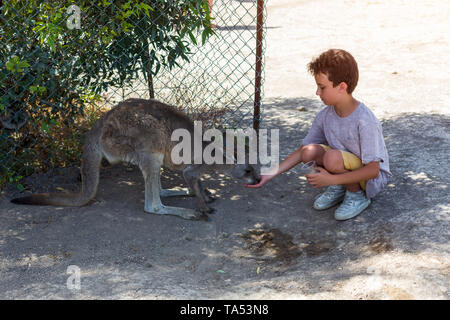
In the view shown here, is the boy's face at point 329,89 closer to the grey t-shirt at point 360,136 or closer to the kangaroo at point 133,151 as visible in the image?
the grey t-shirt at point 360,136

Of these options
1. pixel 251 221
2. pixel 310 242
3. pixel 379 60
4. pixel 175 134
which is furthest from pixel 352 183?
pixel 379 60

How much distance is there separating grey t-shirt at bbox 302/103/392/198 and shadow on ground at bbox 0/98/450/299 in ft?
0.81

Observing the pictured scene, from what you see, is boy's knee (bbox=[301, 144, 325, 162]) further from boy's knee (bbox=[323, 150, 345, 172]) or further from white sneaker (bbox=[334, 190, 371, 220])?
white sneaker (bbox=[334, 190, 371, 220])

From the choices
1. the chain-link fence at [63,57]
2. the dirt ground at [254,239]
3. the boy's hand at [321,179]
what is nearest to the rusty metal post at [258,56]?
the chain-link fence at [63,57]

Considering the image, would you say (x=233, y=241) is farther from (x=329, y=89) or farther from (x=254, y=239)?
(x=329, y=89)

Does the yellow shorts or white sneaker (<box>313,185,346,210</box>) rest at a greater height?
the yellow shorts

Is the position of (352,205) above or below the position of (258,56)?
below

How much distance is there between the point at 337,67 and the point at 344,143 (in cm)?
53

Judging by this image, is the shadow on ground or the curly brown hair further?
the curly brown hair

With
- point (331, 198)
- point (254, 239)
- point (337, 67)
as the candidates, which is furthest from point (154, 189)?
point (337, 67)

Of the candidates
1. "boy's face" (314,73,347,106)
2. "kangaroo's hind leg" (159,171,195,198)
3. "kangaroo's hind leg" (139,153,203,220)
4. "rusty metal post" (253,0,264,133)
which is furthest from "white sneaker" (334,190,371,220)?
"rusty metal post" (253,0,264,133)

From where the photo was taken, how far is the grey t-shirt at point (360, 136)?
10.3 feet

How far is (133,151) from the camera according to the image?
11.6 feet

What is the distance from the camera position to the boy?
310cm
